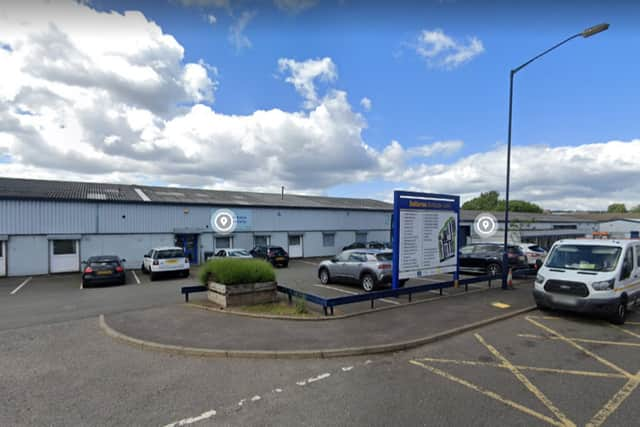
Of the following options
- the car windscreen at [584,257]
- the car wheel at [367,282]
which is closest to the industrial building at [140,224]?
the car windscreen at [584,257]

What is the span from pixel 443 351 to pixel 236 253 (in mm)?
14563

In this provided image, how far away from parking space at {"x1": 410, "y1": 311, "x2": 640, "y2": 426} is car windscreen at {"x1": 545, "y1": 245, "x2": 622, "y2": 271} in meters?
1.47

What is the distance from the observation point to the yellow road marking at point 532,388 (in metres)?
3.99

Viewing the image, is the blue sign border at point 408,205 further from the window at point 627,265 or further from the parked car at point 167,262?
the parked car at point 167,262

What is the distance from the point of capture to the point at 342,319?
26.4 ft

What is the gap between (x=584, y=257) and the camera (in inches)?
354

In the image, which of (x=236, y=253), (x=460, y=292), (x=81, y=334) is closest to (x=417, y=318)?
(x=460, y=292)

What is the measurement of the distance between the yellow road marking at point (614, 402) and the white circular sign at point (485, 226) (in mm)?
34530

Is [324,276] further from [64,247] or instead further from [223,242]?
[64,247]

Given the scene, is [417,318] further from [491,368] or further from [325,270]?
[325,270]

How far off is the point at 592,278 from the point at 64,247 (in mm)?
23786

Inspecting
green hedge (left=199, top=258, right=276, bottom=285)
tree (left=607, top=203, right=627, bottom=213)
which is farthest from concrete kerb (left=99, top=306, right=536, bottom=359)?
tree (left=607, top=203, right=627, bottom=213)

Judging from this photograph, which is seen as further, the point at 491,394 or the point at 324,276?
the point at 324,276

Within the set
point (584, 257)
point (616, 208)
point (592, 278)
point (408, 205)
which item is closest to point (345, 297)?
point (408, 205)
